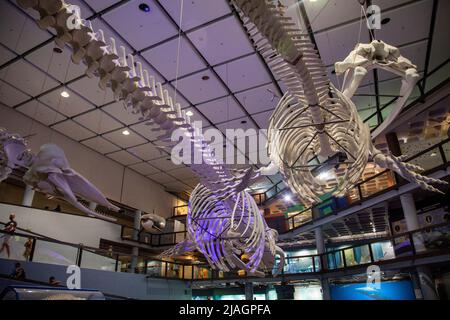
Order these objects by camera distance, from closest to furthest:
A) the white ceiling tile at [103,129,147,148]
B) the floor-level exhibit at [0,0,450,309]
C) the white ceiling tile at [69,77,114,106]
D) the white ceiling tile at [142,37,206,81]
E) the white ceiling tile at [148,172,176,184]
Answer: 1. the floor-level exhibit at [0,0,450,309]
2. the white ceiling tile at [142,37,206,81]
3. the white ceiling tile at [69,77,114,106]
4. the white ceiling tile at [103,129,147,148]
5. the white ceiling tile at [148,172,176,184]

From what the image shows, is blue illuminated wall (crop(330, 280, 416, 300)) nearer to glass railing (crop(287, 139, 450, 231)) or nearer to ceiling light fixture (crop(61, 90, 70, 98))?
glass railing (crop(287, 139, 450, 231))

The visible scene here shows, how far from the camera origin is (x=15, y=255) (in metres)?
7.57

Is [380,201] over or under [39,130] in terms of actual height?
under

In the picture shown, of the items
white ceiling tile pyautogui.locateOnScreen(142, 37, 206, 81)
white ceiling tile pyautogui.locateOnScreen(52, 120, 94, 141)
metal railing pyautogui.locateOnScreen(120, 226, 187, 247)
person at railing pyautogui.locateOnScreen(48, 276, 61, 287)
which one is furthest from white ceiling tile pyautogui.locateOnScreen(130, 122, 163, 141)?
metal railing pyautogui.locateOnScreen(120, 226, 187, 247)

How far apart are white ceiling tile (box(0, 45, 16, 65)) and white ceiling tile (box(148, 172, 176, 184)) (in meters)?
9.20

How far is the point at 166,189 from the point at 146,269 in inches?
314

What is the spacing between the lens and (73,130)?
1275 centimetres

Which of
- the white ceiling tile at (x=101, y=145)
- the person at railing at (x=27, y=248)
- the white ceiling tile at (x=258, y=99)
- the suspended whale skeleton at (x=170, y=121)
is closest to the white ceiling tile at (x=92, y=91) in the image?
the white ceiling tile at (x=101, y=145)

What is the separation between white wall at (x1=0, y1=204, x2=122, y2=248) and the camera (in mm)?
11891

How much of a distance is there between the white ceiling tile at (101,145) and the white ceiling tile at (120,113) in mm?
2146

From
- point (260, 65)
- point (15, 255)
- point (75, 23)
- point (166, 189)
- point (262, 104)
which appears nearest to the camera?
point (75, 23)

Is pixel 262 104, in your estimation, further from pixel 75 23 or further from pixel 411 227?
pixel 75 23
